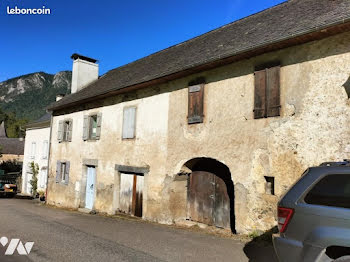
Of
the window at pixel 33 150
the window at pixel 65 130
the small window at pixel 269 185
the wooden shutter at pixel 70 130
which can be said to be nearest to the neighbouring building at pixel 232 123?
the small window at pixel 269 185

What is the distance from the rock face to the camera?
125 m

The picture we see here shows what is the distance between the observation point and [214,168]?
314 inches

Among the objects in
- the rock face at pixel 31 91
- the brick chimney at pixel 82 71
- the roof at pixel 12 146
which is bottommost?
the roof at pixel 12 146

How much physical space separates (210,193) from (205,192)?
0.18 m

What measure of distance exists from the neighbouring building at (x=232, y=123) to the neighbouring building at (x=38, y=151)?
881cm

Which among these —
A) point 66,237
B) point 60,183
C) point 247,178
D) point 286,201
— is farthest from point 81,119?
point 286,201

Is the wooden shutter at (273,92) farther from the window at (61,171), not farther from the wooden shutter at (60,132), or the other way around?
the wooden shutter at (60,132)

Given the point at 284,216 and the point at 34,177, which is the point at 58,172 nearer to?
the point at 34,177

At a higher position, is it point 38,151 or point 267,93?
point 267,93

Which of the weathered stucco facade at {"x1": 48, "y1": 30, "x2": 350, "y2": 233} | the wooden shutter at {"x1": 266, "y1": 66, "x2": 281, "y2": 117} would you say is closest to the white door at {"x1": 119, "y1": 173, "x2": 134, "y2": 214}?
the weathered stucco facade at {"x1": 48, "y1": 30, "x2": 350, "y2": 233}

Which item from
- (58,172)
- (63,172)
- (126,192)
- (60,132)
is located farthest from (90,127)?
(126,192)

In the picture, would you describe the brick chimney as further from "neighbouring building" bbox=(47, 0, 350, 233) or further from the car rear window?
the car rear window

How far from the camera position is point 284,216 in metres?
3.16

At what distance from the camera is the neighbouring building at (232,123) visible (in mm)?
5734
